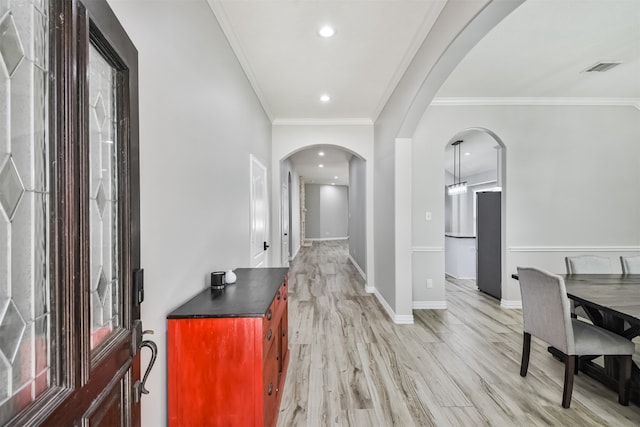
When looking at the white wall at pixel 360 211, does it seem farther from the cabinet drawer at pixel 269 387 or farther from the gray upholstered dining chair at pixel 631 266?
the cabinet drawer at pixel 269 387

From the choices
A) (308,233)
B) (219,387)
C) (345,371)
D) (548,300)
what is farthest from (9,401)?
(308,233)

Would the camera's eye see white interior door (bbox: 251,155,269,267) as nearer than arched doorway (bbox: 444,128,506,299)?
Yes

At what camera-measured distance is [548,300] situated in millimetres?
2082

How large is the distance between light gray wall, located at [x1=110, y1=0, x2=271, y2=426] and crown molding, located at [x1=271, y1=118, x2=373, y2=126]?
207 centimetres

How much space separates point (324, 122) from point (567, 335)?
3.91 metres

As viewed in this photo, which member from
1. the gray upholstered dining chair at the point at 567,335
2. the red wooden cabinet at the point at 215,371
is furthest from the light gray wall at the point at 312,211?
the red wooden cabinet at the point at 215,371

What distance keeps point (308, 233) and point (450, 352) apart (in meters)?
11.0

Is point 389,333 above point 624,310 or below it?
below

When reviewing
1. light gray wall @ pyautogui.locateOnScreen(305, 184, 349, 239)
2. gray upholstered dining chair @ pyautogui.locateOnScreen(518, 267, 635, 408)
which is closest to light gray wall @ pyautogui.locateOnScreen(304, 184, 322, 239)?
light gray wall @ pyautogui.locateOnScreen(305, 184, 349, 239)

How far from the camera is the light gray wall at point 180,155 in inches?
49.2

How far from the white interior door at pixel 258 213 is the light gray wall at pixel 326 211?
30.9 feet

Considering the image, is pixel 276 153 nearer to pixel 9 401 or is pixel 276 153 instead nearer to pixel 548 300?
pixel 548 300

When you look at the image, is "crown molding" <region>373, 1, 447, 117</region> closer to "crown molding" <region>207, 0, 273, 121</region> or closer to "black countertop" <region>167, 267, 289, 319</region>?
"crown molding" <region>207, 0, 273, 121</region>

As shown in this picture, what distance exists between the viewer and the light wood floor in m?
1.89
